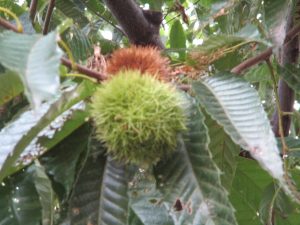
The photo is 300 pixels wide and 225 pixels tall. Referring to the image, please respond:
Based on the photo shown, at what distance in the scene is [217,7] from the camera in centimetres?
115

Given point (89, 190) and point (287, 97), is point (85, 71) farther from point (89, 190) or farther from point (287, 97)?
point (287, 97)

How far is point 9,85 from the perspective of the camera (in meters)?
0.73

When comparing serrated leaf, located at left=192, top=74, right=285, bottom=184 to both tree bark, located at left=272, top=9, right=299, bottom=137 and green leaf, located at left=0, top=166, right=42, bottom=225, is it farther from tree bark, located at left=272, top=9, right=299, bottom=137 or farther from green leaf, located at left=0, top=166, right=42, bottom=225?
tree bark, located at left=272, top=9, right=299, bottom=137

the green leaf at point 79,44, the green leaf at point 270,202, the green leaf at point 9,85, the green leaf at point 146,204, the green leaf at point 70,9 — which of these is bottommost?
the green leaf at point 270,202

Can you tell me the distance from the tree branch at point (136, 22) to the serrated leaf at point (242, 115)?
663 millimetres

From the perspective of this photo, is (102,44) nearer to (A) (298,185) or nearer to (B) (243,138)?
(A) (298,185)

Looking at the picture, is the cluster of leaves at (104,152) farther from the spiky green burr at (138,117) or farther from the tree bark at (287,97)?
the tree bark at (287,97)

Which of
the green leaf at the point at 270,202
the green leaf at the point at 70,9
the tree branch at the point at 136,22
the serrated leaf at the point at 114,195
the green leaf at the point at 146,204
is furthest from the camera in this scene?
the green leaf at the point at 70,9

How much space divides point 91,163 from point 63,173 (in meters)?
0.04

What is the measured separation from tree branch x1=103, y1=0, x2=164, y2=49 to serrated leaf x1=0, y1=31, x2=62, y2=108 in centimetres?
79

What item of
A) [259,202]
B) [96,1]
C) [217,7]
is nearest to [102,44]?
[96,1]

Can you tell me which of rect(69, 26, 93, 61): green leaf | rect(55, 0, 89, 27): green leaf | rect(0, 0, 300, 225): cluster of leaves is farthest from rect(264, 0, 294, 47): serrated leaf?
rect(55, 0, 89, 27): green leaf

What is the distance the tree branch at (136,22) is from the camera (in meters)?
1.44

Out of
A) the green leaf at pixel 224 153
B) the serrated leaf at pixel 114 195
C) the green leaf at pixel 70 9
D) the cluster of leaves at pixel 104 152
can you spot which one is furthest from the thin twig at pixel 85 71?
the green leaf at pixel 70 9
